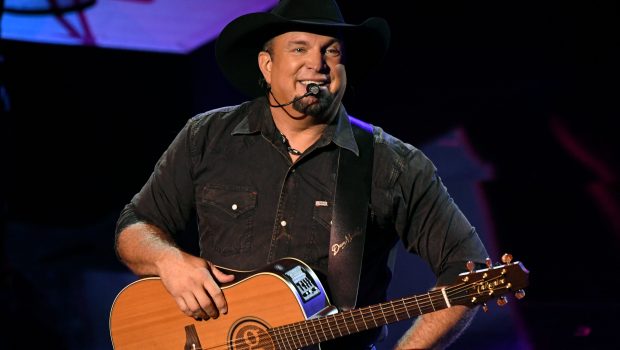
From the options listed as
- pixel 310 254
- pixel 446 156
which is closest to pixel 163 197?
pixel 310 254

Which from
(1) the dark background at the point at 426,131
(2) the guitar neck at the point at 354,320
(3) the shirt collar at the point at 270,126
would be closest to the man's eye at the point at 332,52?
(3) the shirt collar at the point at 270,126

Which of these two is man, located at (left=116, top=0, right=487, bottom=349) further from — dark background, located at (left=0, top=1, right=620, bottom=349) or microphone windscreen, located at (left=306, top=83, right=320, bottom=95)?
dark background, located at (left=0, top=1, right=620, bottom=349)

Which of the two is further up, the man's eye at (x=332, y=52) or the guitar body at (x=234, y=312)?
the man's eye at (x=332, y=52)

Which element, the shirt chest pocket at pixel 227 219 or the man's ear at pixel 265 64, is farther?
the man's ear at pixel 265 64

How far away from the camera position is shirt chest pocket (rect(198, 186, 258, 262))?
149 inches

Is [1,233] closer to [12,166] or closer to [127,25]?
[12,166]

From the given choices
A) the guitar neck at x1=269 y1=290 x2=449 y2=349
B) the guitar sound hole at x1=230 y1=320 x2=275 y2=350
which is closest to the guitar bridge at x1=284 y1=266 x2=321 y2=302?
the guitar neck at x1=269 y1=290 x2=449 y2=349

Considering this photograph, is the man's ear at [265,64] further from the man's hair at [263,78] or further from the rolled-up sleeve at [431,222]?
the rolled-up sleeve at [431,222]

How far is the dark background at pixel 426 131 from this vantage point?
15.6 feet

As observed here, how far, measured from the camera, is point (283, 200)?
12.3 feet

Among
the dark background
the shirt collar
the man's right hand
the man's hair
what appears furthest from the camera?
the dark background

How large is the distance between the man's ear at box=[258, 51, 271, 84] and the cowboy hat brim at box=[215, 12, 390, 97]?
6 centimetres

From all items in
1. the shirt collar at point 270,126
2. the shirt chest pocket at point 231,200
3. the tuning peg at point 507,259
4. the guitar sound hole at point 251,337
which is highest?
the shirt collar at point 270,126

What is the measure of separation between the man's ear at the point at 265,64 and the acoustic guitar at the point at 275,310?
972mm
